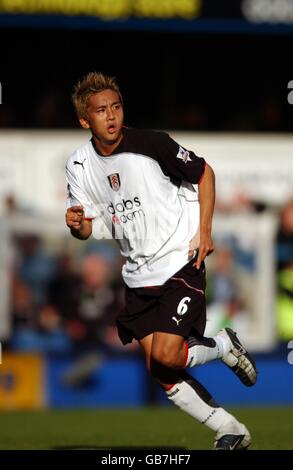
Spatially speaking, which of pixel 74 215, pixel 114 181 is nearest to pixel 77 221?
pixel 74 215

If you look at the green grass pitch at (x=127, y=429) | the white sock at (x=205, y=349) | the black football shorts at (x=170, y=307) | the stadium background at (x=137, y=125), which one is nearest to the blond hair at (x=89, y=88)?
the black football shorts at (x=170, y=307)

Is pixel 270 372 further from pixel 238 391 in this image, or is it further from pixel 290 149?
pixel 290 149

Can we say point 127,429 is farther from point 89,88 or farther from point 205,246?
point 89,88

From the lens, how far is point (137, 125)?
1759 centimetres

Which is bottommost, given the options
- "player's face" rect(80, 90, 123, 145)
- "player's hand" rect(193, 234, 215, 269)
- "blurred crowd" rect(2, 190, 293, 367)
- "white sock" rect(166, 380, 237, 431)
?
"blurred crowd" rect(2, 190, 293, 367)

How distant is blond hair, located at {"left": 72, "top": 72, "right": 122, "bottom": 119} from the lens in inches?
315

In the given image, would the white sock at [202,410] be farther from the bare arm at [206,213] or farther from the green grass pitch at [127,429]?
the bare arm at [206,213]

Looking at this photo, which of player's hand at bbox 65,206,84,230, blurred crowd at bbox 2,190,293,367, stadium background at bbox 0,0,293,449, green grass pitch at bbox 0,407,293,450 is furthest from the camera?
blurred crowd at bbox 2,190,293,367

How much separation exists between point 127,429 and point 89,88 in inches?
170

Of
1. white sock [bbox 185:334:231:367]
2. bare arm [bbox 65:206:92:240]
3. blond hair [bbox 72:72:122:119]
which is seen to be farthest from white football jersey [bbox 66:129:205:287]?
white sock [bbox 185:334:231:367]

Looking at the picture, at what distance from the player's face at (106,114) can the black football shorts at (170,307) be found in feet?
3.14

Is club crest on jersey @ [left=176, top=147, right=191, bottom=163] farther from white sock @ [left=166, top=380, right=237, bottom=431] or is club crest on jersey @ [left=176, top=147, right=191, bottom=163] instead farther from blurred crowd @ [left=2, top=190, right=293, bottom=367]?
blurred crowd @ [left=2, top=190, right=293, bottom=367]

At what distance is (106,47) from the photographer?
57.9 feet

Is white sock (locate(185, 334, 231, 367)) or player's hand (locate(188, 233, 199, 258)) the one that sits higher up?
player's hand (locate(188, 233, 199, 258))
